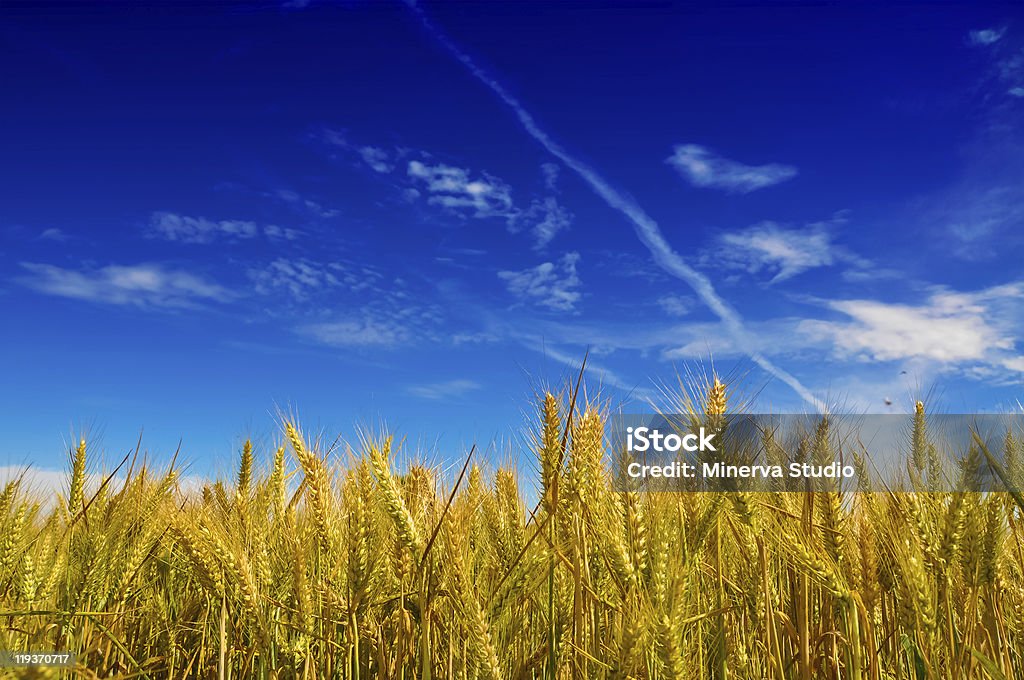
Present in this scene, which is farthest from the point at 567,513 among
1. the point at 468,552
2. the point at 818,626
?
the point at 818,626

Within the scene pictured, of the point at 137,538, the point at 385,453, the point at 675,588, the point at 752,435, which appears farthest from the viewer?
the point at 137,538

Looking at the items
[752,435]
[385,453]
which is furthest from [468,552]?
[752,435]

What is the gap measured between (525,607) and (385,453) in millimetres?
979

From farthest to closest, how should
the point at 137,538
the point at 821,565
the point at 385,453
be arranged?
the point at 137,538 < the point at 385,453 < the point at 821,565

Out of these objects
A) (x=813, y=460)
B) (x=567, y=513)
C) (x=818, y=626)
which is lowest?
(x=818, y=626)

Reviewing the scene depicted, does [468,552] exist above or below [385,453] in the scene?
below

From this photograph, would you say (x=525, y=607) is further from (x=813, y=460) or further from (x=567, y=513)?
(x=813, y=460)

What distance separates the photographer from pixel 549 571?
9.89 ft

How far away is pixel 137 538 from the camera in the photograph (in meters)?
4.01

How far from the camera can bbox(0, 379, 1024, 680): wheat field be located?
281cm

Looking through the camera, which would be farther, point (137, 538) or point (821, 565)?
point (137, 538)

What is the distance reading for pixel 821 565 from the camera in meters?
2.90

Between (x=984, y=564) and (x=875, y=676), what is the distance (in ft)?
2.02

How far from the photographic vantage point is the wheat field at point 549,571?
281 centimetres
